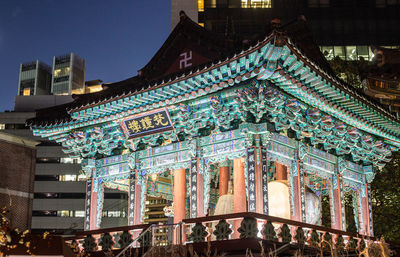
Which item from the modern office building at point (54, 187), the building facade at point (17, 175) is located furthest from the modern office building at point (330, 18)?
the modern office building at point (54, 187)

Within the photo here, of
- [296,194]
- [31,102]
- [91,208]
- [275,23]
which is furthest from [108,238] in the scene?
[31,102]

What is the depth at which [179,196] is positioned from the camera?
59.4 feet

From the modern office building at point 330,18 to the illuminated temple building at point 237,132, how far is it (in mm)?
34588

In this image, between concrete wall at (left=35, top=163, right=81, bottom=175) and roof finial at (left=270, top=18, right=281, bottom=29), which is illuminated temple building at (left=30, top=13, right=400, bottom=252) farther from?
concrete wall at (left=35, top=163, right=81, bottom=175)

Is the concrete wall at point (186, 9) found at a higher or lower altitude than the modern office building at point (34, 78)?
lower

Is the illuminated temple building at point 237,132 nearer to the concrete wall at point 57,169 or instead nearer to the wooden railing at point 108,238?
the wooden railing at point 108,238

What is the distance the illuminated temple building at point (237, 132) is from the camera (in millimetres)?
13742

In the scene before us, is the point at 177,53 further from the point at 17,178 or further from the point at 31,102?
the point at 31,102

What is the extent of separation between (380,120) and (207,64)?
7.55m

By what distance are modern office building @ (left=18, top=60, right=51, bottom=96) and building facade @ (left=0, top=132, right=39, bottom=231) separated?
7108 cm

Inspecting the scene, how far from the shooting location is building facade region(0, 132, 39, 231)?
25.9 metres

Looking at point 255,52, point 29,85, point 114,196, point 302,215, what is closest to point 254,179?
point 302,215

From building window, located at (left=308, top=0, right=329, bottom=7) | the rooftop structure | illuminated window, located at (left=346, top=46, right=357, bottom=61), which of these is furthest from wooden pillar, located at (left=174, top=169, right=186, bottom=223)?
building window, located at (left=308, top=0, right=329, bottom=7)

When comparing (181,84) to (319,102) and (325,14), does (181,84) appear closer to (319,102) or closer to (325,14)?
(319,102)
